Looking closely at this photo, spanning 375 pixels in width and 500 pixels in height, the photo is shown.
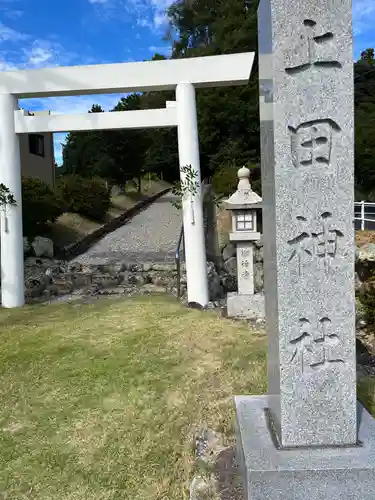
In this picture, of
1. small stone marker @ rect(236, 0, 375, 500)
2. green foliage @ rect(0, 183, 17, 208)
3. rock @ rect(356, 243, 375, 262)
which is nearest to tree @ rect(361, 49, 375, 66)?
rock @ rect(356, 243, 375, 262)

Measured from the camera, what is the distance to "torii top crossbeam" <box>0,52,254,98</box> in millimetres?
6805

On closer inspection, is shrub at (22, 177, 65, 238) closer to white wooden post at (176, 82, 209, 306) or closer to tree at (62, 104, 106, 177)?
white wooden post at (176, 82, 209, 306)

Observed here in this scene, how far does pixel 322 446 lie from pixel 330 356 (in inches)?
20.3

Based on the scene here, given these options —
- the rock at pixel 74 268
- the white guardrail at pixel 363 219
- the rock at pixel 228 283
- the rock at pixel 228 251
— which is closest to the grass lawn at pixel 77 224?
the rock at pixel 74 268

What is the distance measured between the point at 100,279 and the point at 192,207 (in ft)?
10.3

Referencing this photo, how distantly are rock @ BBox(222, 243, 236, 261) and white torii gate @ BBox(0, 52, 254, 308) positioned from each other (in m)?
3.09

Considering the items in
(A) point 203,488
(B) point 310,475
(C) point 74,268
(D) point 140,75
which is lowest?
(A) point 203,488

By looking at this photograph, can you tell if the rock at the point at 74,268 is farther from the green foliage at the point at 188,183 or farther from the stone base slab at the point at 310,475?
the stone base slab at the point at 310,475

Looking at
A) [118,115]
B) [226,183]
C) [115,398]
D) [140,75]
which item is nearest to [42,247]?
[118,115]

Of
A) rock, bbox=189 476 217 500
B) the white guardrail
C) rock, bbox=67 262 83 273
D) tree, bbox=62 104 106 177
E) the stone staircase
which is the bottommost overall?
rock, bbox=189 476 217 500

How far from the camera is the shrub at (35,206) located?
452 inches

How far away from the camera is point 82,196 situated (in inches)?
589

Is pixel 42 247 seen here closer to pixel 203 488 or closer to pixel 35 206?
pixel 35 206

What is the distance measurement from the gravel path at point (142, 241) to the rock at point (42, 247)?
29.7 inches
